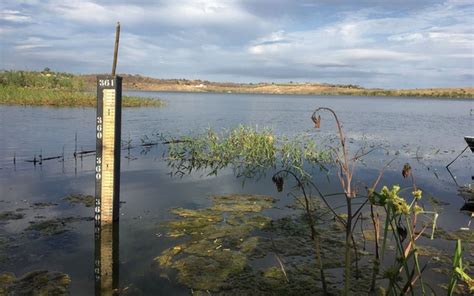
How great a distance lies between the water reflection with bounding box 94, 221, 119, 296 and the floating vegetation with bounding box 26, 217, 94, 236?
60cm

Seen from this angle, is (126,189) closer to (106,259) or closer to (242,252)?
(106,259)

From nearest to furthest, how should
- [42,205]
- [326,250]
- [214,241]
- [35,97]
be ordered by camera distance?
[326,250] → [214,241] → [42,205] → [35,97]

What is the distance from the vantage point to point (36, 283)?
15.8 feet

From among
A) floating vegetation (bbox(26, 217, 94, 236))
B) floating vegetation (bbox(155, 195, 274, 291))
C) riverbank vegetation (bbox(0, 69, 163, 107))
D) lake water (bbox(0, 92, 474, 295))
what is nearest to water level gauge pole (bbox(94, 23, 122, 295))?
lake water (bbox(0, 92, 474, 295))

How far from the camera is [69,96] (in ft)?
112

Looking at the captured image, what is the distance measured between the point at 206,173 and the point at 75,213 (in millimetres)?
5106

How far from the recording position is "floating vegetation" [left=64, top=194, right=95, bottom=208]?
827cm

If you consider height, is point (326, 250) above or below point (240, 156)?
below

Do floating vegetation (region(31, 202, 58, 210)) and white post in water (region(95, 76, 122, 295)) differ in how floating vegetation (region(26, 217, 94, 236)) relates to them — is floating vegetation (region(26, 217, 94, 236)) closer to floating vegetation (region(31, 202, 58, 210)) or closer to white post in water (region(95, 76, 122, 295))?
white post in water (region(95, 76, 122, 295))

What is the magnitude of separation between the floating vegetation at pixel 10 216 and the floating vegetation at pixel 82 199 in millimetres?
1213

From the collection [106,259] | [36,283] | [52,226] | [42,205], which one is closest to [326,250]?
[106,259]

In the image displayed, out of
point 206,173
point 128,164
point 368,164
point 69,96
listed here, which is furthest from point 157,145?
point 69,96

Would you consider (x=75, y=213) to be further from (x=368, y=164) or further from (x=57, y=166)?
(x=368, y=164)

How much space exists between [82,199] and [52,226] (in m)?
1.76
